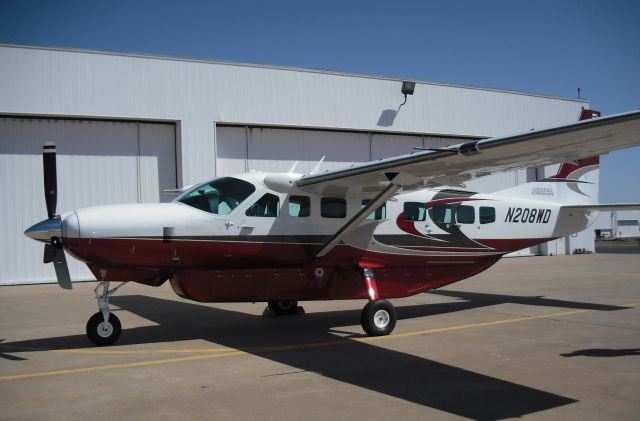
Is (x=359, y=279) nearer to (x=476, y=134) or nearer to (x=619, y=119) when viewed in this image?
(x=619, y=119)

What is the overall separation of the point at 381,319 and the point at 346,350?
53.3 inches

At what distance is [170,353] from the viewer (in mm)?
8656

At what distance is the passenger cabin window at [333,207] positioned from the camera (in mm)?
10648

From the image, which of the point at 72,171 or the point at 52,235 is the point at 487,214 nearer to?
the point at 52,235

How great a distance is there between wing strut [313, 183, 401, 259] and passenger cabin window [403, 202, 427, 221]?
6.02ft

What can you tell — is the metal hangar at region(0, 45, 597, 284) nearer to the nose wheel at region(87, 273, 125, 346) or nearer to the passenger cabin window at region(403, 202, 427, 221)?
the passenger cabin window at region(403, 202, 427, 221)

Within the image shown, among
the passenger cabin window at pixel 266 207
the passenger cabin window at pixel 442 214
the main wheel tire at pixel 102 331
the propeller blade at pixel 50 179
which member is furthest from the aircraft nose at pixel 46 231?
the passenger cabin window at pixel 442 214

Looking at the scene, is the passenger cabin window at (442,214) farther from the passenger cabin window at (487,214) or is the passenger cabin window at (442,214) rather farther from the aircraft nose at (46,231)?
the aircraft nose at (46,231)

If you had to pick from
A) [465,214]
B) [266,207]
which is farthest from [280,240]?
[465,214]

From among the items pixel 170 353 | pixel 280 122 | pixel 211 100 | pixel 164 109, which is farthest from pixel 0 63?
pixel 170 353

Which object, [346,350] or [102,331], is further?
[102,331]

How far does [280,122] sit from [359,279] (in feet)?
46.9

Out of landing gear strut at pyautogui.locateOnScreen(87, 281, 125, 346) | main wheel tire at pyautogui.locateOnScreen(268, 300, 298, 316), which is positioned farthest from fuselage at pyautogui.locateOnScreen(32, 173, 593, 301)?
main wheel tire at pyautogui.locateOnScreen(268, 300, 298, 316)

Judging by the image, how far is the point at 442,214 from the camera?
1213cm
